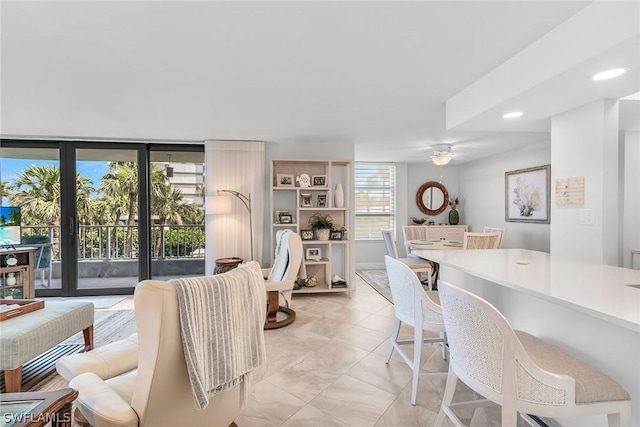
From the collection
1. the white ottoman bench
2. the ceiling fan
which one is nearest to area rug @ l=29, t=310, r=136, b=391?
the white ottoman bench

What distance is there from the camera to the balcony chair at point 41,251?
4.55 m

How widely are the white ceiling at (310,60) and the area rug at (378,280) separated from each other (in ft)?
8.41

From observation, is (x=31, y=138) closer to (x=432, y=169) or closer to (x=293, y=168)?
(x=293, y=168)

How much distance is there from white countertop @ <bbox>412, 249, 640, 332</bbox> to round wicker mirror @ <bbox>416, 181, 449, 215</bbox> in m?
4.45

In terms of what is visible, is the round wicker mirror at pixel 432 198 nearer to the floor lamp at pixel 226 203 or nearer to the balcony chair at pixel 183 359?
the floor lamp at pixel 226 203

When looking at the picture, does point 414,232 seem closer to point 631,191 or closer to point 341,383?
point 631,191

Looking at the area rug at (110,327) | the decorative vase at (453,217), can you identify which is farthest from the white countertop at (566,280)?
the decorative vase at (453,217)

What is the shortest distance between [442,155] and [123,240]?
5241 mm

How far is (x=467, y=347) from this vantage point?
1291mm

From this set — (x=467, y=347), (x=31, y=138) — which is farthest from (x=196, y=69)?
(x=31, y=138)

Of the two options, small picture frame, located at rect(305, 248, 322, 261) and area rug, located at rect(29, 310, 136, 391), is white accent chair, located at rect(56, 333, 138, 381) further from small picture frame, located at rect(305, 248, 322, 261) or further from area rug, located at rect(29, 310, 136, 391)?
small picture frame, located at rect(305, 248, 322, 261)

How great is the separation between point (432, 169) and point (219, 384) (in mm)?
6421

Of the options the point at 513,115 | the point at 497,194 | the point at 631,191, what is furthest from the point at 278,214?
the point at 631,191

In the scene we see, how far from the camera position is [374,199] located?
6777mm
